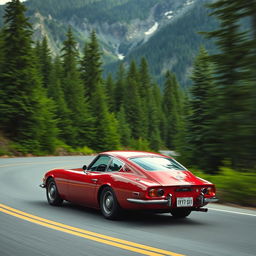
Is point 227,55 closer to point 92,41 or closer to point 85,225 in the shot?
point 85,225

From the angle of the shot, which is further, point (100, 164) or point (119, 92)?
point (119, 92)

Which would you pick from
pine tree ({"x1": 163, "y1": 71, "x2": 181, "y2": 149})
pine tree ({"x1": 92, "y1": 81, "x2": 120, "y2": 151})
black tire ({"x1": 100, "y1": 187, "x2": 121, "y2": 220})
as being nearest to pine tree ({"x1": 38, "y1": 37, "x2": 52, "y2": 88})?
pine tree ({"x1": 92, "y1": 81, "x2": 120, "y2": 151})

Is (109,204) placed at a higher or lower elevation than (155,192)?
lower

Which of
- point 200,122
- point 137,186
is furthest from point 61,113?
point 137,186

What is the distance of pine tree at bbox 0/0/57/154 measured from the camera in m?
40.7

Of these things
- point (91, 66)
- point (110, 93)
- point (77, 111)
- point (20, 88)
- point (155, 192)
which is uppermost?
point (91, 66)

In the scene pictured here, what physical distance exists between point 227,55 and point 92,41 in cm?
5411

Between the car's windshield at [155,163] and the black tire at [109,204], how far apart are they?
76 centimetres

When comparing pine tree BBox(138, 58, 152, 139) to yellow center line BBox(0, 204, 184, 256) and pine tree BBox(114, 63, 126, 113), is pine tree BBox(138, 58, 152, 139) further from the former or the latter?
yellow center line BBox(0, 204, 184, 256)

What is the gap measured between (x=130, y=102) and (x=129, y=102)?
22 cm

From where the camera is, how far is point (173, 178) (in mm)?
8391

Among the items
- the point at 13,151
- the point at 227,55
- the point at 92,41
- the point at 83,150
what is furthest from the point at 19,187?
the point at 92,41

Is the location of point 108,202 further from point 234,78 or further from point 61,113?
point 61,113

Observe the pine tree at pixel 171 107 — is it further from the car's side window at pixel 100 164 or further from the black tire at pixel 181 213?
the black tire at pixel 181 213
